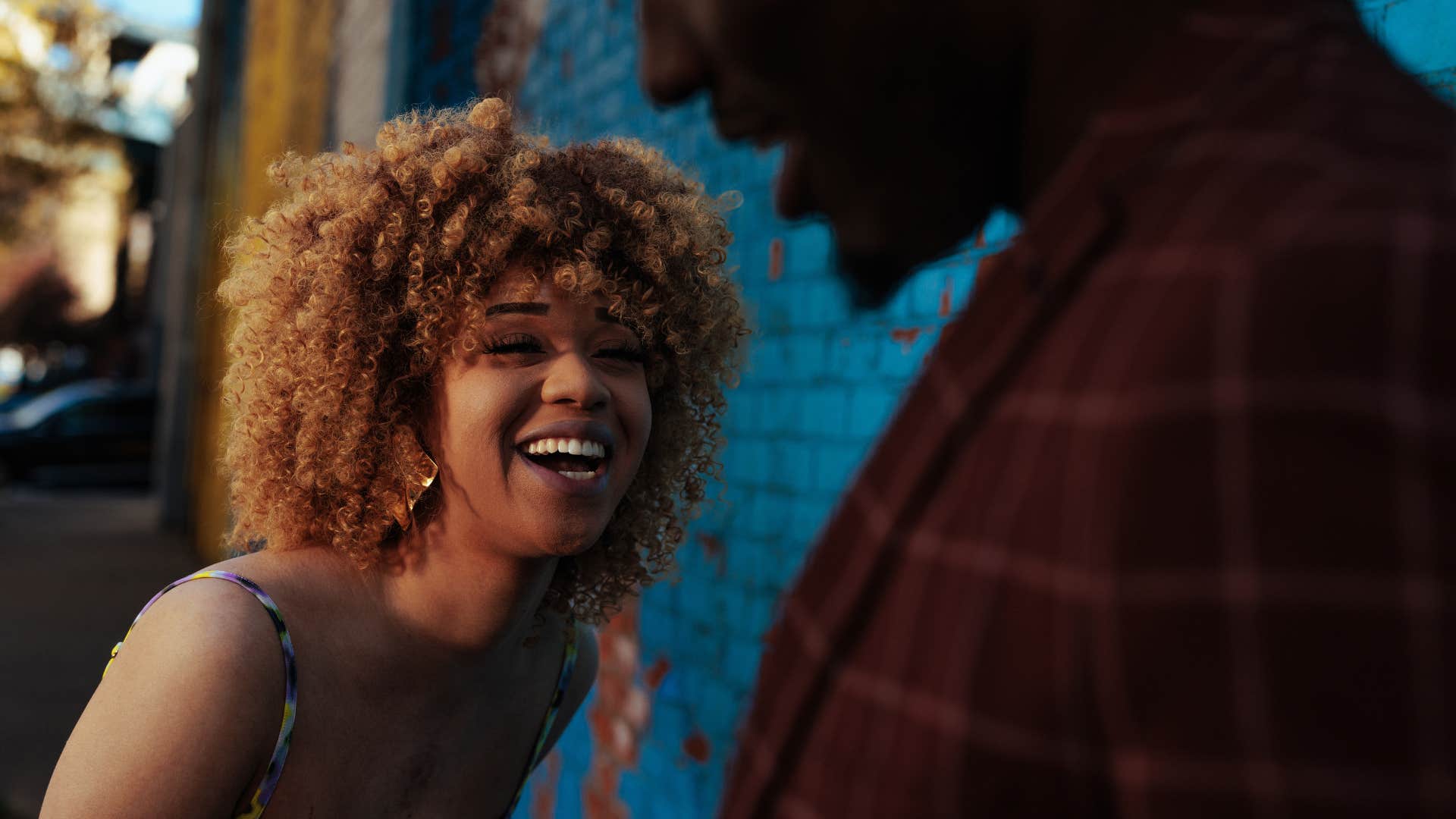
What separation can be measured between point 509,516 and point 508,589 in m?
0.24

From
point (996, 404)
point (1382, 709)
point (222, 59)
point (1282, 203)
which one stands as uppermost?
point (222, 59)

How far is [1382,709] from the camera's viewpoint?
2.03 ft

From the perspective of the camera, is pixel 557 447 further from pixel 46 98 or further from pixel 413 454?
pixel 46 98

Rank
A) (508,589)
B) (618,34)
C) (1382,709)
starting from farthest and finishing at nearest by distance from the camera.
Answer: (618,34) → (508,589) → (1382,709)

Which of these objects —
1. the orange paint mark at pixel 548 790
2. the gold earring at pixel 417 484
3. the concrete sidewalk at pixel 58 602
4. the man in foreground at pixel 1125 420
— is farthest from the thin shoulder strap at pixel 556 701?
the concrete sidewalk at pixel 58 602

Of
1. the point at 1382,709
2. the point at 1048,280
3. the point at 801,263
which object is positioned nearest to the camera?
the point at 1382,709

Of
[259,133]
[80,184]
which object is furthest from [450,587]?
A: [80,184]

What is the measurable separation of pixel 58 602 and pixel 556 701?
8722 mm

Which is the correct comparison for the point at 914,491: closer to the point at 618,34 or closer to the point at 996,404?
the point at 996,404

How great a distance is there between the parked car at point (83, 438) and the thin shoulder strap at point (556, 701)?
18.4 metres

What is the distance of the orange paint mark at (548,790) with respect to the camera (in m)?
4.56

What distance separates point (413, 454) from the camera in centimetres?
223

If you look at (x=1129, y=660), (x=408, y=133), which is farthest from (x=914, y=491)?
(x=408, y=133)

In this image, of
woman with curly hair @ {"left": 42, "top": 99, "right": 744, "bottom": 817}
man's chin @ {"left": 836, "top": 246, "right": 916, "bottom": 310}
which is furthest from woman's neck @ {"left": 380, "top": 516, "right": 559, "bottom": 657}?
man's chin @ {"left": 836, "top": 246, "right": 916, "bottom": 310}
